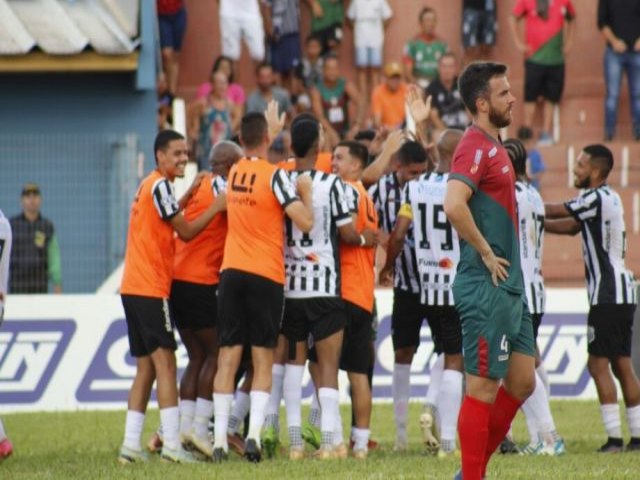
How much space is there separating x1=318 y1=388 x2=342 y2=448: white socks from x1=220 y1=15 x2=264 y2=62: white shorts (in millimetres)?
11951

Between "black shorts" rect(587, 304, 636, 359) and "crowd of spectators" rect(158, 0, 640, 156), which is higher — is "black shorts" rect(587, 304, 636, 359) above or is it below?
below

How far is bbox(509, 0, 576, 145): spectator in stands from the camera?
78.1 ft

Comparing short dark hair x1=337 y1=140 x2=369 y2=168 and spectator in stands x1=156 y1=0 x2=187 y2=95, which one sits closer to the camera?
short dark hair x1=337 y1=140 x2=369 y2=168

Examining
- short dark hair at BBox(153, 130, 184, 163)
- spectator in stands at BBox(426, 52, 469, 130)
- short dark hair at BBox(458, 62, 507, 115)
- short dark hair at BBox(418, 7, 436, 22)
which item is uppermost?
short dark hair at BBox(418, 7, 436, 22)

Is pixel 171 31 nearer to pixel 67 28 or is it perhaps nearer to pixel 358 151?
pixel 67 28

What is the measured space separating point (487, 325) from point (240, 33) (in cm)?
1477

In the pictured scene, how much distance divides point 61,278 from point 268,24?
687 cm

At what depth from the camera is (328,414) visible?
12234 mm

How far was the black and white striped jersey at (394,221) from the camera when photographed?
43.3ft

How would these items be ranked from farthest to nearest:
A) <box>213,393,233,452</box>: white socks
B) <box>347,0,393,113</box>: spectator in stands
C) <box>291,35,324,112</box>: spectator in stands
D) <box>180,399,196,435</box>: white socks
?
<box>347,0,393,113</box>: spectator in stands < <box>291,35,324,112</box>: spectator in stands < <box>180,399,196,435</box>: white socks < <box>213,393,233,452</box>: white socks

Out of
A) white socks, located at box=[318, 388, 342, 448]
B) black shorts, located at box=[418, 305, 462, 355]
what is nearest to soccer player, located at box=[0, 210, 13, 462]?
white socks, located at box=[318, 388, 342, 448]

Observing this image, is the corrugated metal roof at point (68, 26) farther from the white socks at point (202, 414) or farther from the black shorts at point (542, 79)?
the white socks at point (202, 414)

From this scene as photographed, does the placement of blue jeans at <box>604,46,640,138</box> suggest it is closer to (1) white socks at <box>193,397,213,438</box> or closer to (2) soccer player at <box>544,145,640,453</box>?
(2) soccer player at <box>544,145,640,453</box>

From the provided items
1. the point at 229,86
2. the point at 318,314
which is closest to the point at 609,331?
the point at 318,314
